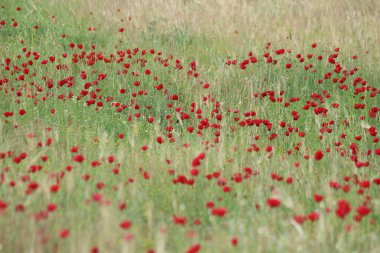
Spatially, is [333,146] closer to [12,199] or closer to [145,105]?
[145,105]

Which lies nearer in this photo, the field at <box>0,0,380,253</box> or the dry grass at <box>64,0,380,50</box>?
the field at <box>0,0,380,253</box>

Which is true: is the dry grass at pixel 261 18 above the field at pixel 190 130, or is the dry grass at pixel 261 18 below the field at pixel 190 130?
above

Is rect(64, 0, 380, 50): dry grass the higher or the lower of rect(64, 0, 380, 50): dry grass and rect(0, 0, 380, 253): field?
the higher

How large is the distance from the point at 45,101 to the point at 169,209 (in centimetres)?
210

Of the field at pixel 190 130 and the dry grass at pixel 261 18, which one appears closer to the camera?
the field at pixel 190 130

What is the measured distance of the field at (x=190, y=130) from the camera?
2.53m

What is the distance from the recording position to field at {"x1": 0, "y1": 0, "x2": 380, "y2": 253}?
2.53 metres

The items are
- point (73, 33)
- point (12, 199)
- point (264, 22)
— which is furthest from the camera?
point (264, 22)

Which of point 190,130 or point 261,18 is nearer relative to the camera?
point 190,130

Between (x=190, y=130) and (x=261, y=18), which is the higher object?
(x=261, y=18)

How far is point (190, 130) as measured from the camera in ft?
11.7

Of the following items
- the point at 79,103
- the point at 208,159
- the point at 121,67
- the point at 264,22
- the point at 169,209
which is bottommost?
the point at 169,209

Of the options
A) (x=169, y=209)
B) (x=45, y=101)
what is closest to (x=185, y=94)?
(x=45, y=101)

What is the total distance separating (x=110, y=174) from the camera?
10.3ft
